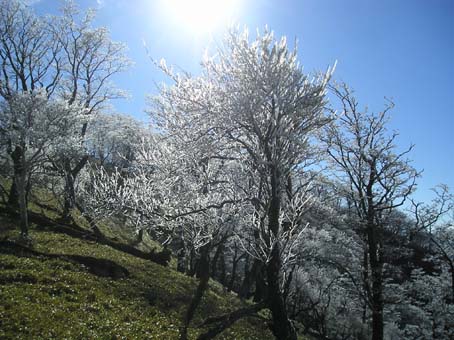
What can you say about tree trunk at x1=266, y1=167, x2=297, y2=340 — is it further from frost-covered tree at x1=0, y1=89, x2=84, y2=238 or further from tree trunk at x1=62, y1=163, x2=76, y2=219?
tree trunk at x1=62, y1=163, x2=76, y2=219

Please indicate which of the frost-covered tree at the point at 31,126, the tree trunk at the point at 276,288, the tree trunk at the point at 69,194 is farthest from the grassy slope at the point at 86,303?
the tree trunk at the point at 69,194

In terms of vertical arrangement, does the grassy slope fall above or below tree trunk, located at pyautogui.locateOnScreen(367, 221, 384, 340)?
below

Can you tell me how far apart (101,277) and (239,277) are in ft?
115

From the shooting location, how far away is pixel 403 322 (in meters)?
48.1

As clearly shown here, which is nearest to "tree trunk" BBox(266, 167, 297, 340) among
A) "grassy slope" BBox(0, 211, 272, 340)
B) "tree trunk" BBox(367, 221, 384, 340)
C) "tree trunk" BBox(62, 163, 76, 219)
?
"grassy slope" BBox(0, 211, 272, 340)

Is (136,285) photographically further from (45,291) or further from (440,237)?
(440,237)

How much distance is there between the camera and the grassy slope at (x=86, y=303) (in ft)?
27.4

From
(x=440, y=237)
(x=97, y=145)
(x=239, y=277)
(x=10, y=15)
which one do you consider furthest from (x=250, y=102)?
(x=97, y=145)

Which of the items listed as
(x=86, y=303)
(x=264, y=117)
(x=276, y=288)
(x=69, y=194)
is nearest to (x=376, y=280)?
(x=276, y=288)

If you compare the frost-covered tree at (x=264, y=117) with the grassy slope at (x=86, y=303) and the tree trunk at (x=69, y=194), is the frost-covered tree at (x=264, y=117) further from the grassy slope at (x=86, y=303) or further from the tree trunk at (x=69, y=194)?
the tree trunk at (x=69, y=194)

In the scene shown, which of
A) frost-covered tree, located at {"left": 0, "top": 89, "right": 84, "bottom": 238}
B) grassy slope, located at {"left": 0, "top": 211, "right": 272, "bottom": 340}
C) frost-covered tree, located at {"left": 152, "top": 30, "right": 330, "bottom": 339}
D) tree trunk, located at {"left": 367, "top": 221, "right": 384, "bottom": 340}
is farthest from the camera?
frost-covered tree, located at {"left": 0, "top": 89, "right": 84, "bottom": 238}

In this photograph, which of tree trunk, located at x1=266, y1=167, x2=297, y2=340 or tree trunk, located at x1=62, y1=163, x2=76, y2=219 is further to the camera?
tree trunk, located at x1=62, y1=163, x2=76, y2=219

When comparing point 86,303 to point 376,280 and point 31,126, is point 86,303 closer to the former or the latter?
point 31,126

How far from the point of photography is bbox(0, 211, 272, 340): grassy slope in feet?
27.4
